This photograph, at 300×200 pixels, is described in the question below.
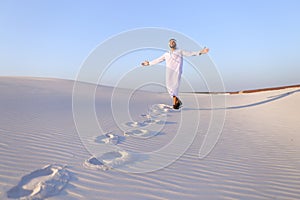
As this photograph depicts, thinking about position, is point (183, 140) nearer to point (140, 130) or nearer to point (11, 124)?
point (140, 130)

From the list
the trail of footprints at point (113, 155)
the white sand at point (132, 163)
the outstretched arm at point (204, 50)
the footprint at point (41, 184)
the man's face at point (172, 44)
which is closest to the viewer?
the footprint at point (41, 184)

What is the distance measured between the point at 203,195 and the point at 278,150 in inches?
139

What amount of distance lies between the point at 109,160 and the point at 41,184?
4.39 ft

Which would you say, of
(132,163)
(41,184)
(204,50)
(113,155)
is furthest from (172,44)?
(41,184)

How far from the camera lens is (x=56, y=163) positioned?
384cm

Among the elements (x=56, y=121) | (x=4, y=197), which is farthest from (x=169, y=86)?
(x=4, y=197)

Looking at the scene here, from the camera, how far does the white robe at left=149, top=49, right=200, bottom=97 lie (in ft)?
31.9

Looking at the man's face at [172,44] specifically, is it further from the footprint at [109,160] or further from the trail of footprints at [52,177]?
the footprint at [109,160]

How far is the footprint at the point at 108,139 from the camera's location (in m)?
5.39

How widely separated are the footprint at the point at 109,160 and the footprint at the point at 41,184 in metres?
0.47

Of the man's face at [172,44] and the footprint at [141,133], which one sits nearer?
the footprint at [141,133]

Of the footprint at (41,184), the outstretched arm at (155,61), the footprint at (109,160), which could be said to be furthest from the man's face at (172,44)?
the footprint at (41,184)

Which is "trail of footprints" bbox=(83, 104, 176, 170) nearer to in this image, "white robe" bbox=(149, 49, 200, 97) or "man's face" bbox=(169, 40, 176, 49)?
"white robe" bbox=(149, 49, 200, 97)

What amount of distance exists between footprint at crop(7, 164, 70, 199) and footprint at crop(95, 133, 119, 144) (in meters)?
1.82
